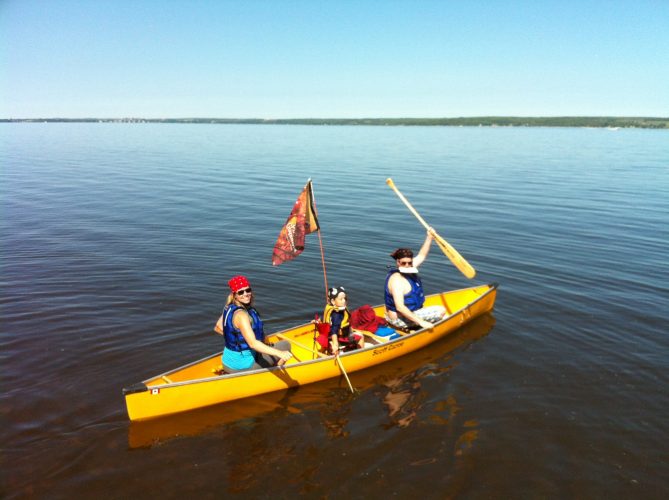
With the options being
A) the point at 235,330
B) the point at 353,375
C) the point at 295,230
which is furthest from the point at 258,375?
the point at 295,230

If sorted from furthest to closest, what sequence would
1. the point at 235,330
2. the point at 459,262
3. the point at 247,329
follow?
the point at 459,262, the point at 235,330, the point at 247,329

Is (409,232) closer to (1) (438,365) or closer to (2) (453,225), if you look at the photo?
(2) (453,225)

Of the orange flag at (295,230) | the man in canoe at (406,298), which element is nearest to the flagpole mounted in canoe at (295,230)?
the orange flag at (295,230)

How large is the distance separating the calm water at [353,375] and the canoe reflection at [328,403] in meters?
0.04

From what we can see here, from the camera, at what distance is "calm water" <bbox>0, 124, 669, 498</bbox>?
20.9ft

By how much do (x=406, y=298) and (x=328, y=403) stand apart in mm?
2999

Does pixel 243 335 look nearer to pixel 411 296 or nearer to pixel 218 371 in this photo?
pixel 218 371

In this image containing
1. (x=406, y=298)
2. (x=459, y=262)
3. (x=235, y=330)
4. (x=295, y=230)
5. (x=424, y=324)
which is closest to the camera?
(x=235, y=330)

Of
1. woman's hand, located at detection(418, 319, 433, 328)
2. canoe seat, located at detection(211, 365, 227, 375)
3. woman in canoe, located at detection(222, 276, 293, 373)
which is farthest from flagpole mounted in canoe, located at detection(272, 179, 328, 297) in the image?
canoe seat, located at detection(211, 365, 227, 375)

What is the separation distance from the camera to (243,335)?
7129mm

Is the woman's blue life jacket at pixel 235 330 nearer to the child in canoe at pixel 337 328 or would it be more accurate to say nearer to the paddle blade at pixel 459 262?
the child in canoe at pixel 337 328

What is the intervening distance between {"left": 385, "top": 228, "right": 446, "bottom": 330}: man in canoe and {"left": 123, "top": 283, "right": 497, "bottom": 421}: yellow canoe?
0.33 metres

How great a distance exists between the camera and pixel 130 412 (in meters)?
7.03

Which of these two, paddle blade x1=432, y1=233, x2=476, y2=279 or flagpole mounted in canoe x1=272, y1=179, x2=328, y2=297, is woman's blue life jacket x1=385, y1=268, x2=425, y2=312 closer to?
flagpole mounted in canoe x1=272, y1=179, x2=328, y2=297
